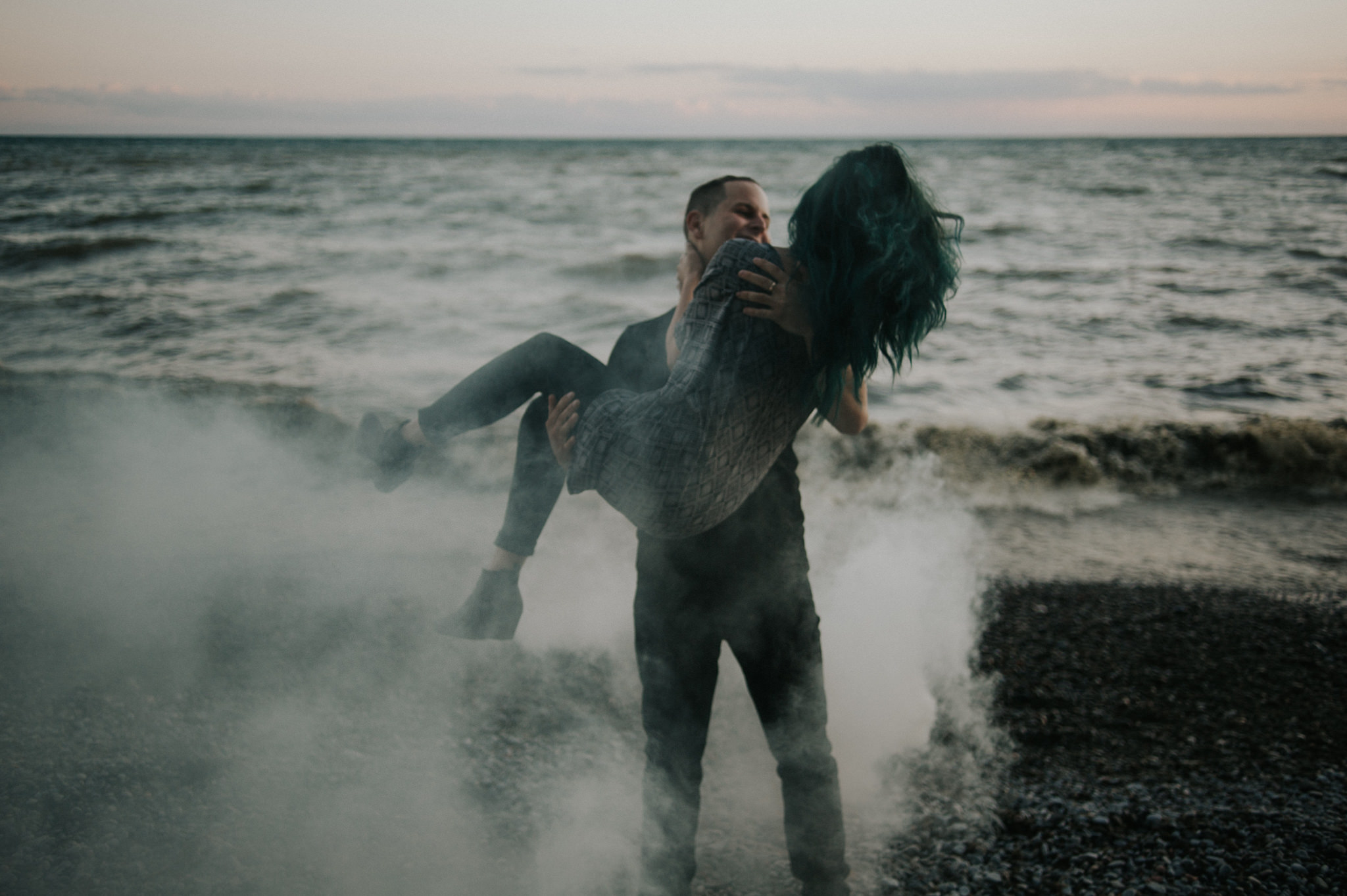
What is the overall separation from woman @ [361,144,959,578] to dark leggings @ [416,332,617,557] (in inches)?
9.2

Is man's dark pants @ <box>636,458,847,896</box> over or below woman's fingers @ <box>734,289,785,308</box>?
below

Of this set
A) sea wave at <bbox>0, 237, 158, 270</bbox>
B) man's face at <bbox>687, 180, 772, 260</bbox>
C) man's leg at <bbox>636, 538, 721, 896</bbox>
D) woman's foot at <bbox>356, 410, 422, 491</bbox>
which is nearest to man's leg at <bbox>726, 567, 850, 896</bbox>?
man's leg at <bbox>636, 538, 721, 896</bbox>

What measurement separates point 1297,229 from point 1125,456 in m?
15.1

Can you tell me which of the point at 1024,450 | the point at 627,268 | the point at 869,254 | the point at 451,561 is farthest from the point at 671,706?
the point at 627,268

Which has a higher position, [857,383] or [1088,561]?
[857,383]

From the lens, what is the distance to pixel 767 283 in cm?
140

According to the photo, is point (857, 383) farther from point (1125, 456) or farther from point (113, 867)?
point (1125, 456)

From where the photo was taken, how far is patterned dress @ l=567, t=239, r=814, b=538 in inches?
57.0

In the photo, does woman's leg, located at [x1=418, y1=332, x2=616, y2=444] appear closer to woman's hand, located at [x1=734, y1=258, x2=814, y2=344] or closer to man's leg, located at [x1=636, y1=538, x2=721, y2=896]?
man's leg, located at [x1=636, y1=538, x2=721, y2=896]

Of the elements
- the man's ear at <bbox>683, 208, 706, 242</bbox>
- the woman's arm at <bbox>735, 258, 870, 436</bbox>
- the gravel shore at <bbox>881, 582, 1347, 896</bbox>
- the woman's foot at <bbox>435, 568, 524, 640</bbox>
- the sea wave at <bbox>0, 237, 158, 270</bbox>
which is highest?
the sea wave at <bbox>0, 237, 158, 270</bbox>

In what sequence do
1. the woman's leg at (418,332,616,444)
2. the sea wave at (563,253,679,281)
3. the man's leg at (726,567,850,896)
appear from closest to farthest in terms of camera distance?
the man's leg at (726,567,850,896)
the woman's leg at (418,332,616,444)
the sea wave at (563,253,679,281)

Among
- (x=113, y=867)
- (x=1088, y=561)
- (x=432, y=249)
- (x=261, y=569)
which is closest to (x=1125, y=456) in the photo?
(x=1088, y=561)

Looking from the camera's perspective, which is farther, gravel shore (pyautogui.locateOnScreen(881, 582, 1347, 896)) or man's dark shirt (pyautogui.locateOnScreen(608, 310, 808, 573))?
gravel shore (pyautogui.locateOnScreen(881, 582, 1347, 896))

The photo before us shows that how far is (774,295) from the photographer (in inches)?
55.5
